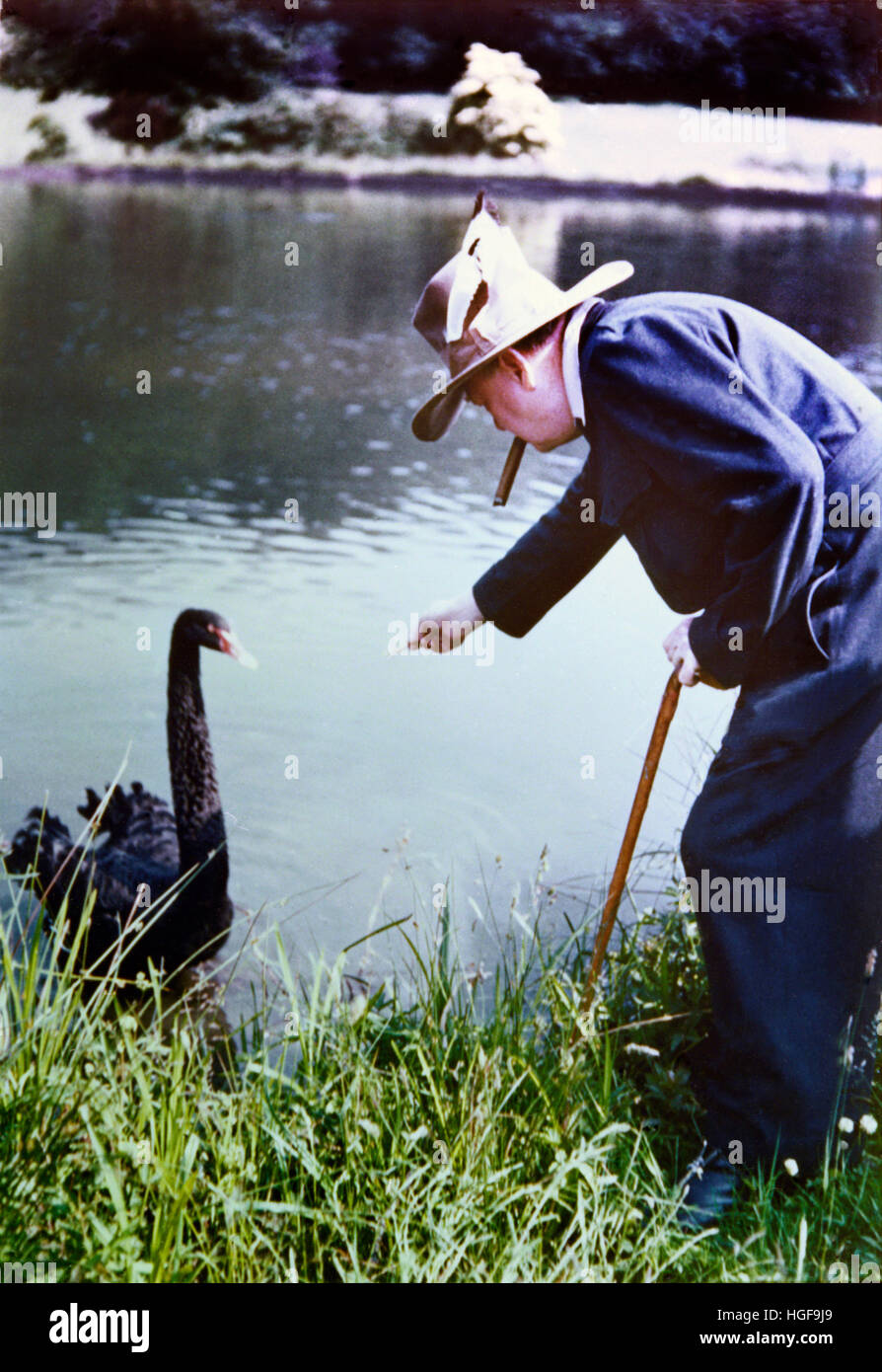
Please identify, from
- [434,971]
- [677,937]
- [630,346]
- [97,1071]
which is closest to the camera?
[630,346]

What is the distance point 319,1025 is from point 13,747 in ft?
4.02

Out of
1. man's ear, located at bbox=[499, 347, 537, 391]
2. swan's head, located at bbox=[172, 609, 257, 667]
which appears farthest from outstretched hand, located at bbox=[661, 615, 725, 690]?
swan's head, located at bbox=[172, 609, 257, 667]

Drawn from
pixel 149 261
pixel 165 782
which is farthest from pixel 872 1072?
pixel 149 261

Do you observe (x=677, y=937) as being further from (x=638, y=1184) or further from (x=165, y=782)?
(x=165, y=782)

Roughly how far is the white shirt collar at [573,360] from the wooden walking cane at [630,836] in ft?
2.18

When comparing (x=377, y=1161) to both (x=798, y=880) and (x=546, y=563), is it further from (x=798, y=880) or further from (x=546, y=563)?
(x=546, y=563)

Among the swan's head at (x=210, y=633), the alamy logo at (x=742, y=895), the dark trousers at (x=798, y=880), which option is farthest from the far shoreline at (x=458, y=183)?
the alamy logo at (x=742, y=895)

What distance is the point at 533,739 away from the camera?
3393mm

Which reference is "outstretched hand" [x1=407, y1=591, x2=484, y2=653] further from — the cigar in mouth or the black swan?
the black swan

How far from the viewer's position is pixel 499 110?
3.37 m

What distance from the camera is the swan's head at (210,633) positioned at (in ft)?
11.0

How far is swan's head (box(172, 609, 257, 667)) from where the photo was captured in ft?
11.0
